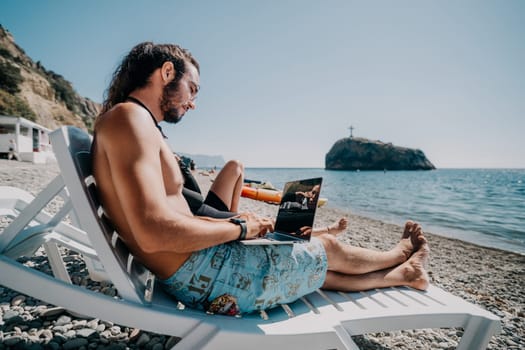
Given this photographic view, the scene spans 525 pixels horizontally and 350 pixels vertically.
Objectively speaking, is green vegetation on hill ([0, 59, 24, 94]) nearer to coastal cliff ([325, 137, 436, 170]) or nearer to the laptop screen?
the laptop screen

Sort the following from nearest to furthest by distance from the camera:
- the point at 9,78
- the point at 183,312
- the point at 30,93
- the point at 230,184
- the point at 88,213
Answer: the point at 88,213, the point at 183,312, the point at 230,184, the point at 9,78, the point at 30,93

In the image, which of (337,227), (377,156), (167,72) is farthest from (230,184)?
(377,156)

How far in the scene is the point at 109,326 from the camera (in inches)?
81.7

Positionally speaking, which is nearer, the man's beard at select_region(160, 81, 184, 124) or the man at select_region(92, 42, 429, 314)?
the man at select_region(92, 42, 429, 314)

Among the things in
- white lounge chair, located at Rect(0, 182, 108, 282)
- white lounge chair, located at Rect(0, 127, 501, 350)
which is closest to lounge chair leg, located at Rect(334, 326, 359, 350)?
white lounge chair, located at Rect(0, 127, 501, 350)

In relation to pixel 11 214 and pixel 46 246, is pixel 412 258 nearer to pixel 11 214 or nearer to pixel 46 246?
pixel 46 246

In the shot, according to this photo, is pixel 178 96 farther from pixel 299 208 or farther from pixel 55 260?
pixel 55 260

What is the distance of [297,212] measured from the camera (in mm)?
1848

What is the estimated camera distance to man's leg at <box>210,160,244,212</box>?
2.81m

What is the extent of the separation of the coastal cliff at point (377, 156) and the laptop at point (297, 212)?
105598mm

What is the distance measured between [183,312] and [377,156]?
108 m

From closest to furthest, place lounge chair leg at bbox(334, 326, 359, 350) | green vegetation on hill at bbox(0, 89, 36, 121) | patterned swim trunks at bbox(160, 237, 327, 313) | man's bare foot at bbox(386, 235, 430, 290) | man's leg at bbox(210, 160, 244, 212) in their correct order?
lounge chair leg at bbox(334, 326, 359, 350) < patterned swim trunks at bbox(160, 237, 327, 313) < man's bare foot at bbox(386, 235, 430, 290) < man's leg at bbox(210, 160, 244, 212) < green vegetation on hill at bbox(0, 89, 36, 121)

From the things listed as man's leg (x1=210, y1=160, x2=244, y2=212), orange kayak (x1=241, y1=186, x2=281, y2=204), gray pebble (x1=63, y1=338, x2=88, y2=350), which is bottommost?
orange kayak (x1=241, y1=186, x2=281, y2=204)

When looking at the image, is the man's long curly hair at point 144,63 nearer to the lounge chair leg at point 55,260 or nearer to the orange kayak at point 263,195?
the lounge chair leg at point 55,260
